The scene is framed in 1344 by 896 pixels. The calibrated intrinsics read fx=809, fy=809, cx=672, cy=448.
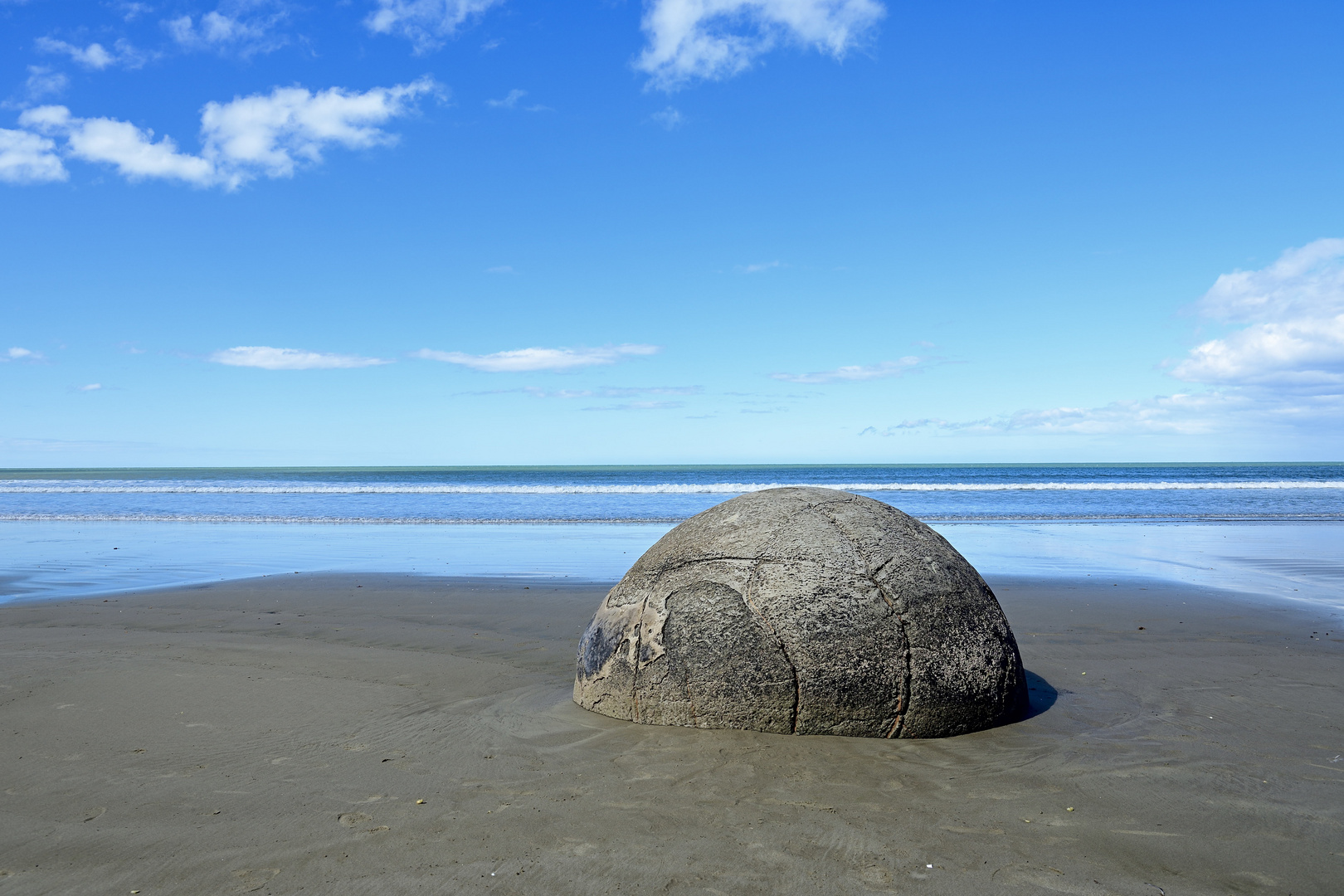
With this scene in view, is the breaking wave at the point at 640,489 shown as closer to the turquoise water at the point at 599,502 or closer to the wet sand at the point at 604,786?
the turquoise water at the point at 599,502

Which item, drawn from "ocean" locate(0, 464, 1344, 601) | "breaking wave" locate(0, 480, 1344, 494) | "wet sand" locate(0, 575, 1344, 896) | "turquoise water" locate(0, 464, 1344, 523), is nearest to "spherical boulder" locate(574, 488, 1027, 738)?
"wet sand" locate(0, 575, 1344, 896)

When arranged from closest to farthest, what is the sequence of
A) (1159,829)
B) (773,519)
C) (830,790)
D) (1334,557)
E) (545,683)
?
(1159,829), (830,790), (773,519), (545,683), (1334,557)

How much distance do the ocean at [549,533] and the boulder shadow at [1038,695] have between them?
6339mm

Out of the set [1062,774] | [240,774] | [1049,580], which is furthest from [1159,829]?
[1049,580]

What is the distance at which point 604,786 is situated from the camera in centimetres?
409

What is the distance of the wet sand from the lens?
3293 millimetres

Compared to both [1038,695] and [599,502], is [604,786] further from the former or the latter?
[599,502]

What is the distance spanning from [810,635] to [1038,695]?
7.52 ft

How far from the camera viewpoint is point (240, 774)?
4.33 metres

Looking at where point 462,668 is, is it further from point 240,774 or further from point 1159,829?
point 1159,829

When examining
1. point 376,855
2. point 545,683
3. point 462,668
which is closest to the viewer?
point 376,855

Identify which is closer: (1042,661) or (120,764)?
(120,764)

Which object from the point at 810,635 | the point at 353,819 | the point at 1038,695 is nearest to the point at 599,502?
the point at 1038,695

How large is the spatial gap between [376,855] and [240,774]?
1392 mm
